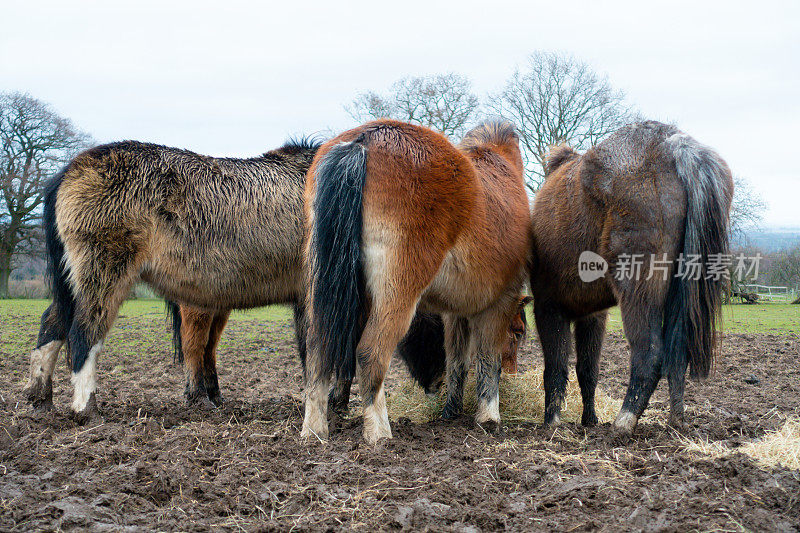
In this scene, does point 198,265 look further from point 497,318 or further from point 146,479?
point 497,318

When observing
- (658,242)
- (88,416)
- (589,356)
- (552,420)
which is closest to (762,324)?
(589,356)

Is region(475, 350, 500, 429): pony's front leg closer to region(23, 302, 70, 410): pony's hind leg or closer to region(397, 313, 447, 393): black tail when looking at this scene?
region(397, 313, 447, 393): black tail

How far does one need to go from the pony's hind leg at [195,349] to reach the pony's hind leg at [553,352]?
3.09m

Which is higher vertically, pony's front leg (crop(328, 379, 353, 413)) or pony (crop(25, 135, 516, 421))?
pony (crop(25, 135, 516, 421))

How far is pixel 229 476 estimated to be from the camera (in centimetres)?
316

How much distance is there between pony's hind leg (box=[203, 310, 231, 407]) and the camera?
581cm

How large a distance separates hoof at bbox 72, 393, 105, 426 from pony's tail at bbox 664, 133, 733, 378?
13.6 feet

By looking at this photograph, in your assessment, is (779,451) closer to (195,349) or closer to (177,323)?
(195,349)

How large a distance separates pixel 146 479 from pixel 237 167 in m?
2.94

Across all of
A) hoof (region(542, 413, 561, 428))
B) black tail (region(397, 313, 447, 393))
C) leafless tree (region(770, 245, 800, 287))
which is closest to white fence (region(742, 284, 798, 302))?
leafless tree (region(770, 245, 800, 287))

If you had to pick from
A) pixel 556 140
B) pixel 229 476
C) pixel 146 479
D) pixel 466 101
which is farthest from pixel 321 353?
pixel 466 101

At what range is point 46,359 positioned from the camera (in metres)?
4.92

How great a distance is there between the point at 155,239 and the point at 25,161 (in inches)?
1009

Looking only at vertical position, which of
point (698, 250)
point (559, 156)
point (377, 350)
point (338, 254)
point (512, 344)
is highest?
point (559, 156)
